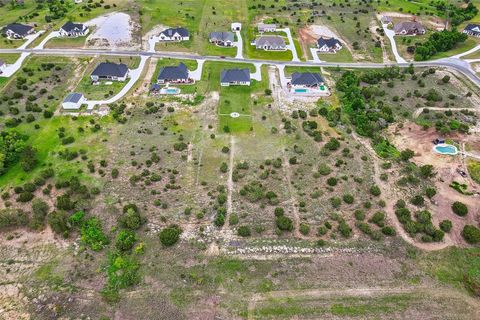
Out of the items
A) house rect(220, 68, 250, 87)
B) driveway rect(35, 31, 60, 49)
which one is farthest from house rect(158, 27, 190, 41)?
driveway rect(35, 31, 60, 49)

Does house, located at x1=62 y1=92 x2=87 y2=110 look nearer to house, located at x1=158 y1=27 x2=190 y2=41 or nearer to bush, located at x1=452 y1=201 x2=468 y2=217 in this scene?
house, located at x1=158 y1=27 x2=190 y2=41

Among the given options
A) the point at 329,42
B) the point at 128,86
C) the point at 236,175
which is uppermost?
the point at 329,42

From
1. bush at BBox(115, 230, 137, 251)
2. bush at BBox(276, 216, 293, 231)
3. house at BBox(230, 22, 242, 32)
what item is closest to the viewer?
bush at BBox(115, 230, 137, 251)

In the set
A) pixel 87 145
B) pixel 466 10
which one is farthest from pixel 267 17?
pixel 87 145

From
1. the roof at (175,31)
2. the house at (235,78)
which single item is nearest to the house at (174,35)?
the roof at (175,31)

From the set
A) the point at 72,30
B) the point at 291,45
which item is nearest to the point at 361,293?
the point at 291,45

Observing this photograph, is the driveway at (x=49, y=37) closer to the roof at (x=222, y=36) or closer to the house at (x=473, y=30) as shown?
the roof at (x=222, y=36)

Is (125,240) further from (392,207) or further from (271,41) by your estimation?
(271,41)
